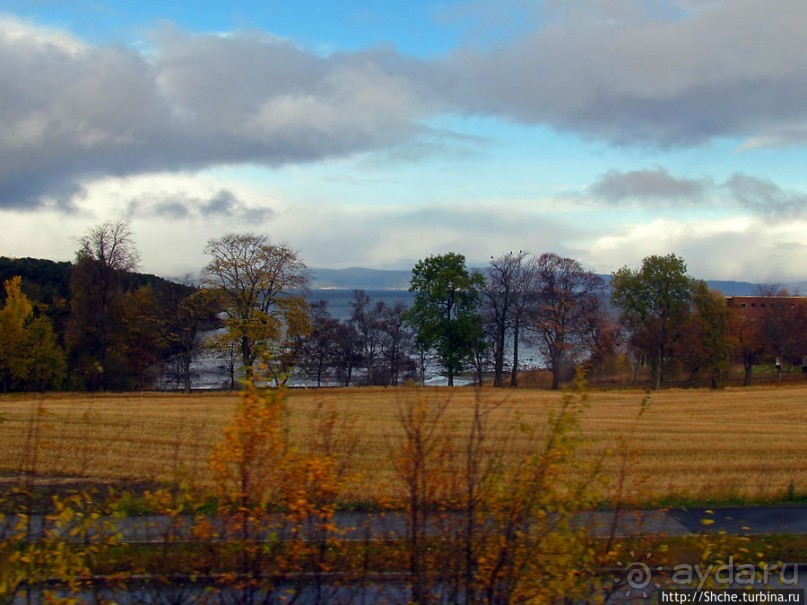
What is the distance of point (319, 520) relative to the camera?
5176mm

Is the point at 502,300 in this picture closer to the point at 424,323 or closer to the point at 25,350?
the point at 424,323

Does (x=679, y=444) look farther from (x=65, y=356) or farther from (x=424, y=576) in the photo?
(x=65, y=356)

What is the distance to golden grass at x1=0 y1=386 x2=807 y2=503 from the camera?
277 inches

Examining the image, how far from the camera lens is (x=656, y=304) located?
57375mm

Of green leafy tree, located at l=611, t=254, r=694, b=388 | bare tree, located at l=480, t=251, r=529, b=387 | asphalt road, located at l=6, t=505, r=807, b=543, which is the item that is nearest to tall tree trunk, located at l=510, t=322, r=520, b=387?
bare tree, located at l=480, t=251, r=529, b=387

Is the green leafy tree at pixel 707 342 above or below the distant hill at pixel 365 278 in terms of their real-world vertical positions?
below

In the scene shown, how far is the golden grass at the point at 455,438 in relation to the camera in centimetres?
704

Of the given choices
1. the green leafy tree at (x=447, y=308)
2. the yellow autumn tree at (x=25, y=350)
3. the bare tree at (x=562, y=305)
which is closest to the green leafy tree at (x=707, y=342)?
the bare tree at (x=562, y=305)

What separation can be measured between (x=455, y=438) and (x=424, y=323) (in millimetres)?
48507

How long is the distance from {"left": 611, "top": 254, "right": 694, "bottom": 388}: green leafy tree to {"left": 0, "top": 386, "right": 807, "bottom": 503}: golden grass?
19204mm

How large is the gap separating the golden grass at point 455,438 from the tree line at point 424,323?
13.0m

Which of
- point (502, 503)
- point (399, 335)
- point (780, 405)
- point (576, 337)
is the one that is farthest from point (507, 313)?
point (502, 503)

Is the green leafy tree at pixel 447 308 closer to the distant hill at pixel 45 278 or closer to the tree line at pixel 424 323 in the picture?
the tree line at pixel 424 323

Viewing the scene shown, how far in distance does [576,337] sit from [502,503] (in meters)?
50.3
